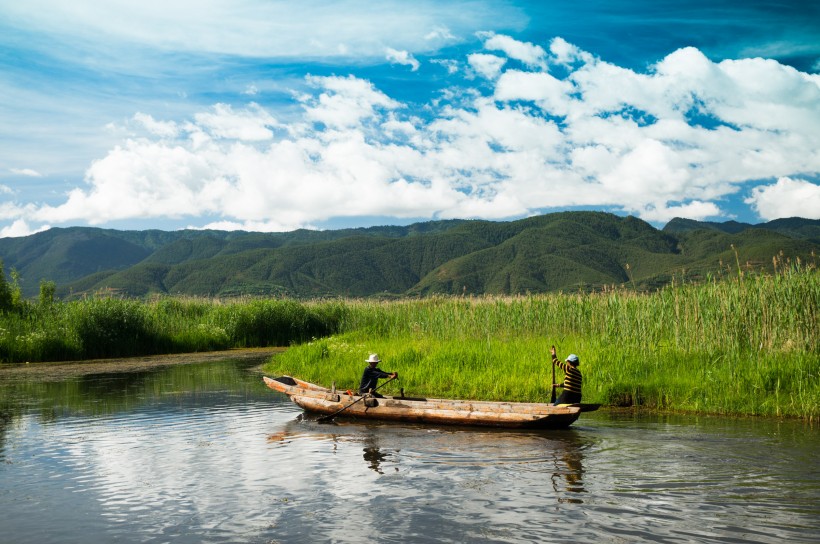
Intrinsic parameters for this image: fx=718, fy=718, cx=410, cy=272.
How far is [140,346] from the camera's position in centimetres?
3359

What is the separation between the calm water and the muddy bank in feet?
34.5

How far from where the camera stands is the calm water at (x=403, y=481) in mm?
8398

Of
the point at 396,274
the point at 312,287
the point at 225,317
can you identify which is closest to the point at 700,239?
the point at 396,274

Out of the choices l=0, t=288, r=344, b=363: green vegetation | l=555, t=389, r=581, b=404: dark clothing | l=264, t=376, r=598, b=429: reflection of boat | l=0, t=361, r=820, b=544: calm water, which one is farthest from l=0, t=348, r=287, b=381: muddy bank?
l=555, t=389, r=581, b=404: dark clothing

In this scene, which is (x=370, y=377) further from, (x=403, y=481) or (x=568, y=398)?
(x=403, y=481)

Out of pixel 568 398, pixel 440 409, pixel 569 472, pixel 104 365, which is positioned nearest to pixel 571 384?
pixel 568 398

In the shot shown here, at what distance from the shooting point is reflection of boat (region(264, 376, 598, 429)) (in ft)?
43.7

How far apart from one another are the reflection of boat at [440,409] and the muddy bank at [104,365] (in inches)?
526

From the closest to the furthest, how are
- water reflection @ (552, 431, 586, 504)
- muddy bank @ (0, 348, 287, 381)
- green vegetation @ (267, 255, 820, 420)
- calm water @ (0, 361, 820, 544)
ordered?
1. calm water @ (0, 361, 820, 544)
2. water reflection @ (552, 431, 586, 504)
3. green vegetation @ (267, 255, 820, 420)
4. muddy bank @ (0, 348, 287, 381)

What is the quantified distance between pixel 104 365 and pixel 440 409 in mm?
19574

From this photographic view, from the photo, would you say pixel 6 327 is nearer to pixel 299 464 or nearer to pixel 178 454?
pixel 178 454

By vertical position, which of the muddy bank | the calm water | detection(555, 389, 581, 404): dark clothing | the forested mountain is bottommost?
the calm water

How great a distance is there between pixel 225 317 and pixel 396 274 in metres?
148

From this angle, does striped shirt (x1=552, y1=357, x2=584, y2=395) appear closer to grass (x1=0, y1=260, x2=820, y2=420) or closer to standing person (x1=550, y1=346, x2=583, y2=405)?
standing person (x1=550, y1=346, x2=583, y2=405)
